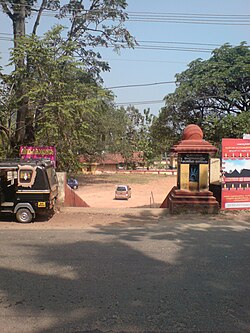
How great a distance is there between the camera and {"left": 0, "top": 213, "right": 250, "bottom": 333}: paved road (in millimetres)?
3754

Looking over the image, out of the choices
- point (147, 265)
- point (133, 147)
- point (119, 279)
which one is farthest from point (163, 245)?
point (133, 147)

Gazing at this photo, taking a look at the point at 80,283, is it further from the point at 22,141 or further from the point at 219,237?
the point at 22,141

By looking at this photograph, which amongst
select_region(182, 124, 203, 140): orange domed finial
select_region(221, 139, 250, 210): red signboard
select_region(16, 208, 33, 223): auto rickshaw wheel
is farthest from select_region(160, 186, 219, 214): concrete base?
select_region(16, 208, 33, 223): auto rickshaw wheel

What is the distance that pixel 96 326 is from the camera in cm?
365

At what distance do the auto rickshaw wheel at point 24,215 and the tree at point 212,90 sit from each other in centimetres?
2099

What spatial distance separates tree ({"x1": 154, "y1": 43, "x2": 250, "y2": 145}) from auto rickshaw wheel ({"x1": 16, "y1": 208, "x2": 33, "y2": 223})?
21.0m

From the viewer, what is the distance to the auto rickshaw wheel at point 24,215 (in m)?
11.1

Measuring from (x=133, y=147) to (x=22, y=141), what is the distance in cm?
3242

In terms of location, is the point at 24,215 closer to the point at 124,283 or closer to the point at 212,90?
the point at 124,283

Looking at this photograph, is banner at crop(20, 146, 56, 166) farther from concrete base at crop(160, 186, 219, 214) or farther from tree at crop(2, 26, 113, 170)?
concrete base at crop(160, 186, 219, 214)

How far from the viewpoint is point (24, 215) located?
36.5ft

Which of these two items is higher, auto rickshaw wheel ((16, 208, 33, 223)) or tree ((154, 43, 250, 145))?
tree ((154, 43, 250, 145))

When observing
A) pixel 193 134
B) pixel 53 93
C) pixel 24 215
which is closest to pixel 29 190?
pixel 24 215

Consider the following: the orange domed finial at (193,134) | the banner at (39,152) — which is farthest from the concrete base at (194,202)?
the banner at (39,152)
